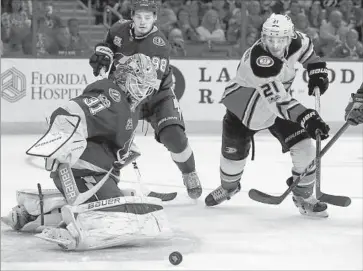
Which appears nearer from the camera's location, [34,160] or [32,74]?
[34,160]

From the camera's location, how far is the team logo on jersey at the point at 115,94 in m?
2.98

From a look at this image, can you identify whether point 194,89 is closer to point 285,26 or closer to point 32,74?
point 32,74

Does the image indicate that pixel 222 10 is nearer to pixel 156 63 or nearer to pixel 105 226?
pixel 156 63

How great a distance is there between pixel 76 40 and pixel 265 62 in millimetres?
3910

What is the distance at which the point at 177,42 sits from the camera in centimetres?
724

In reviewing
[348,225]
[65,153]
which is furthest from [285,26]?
[65,153]

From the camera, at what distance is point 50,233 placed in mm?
2861

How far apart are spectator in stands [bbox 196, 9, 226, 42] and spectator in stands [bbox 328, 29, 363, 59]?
957mm

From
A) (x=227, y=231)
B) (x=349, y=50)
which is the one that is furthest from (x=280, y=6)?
(x=227, y=231)

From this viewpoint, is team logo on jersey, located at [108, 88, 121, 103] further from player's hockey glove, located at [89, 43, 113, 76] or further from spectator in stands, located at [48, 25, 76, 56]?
spectator in stands, located at [48, 25, 76, 56]

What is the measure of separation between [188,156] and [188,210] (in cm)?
36

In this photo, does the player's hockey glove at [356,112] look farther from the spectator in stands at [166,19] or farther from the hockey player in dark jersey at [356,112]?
the spectator in stands at [166,19]

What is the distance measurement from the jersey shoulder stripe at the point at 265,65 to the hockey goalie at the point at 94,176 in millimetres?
546

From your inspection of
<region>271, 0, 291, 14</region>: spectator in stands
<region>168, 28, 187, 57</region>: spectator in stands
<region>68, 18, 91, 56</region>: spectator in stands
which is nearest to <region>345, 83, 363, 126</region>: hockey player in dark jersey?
<region>168, 28, 187, 57</region>: spectator in stands
